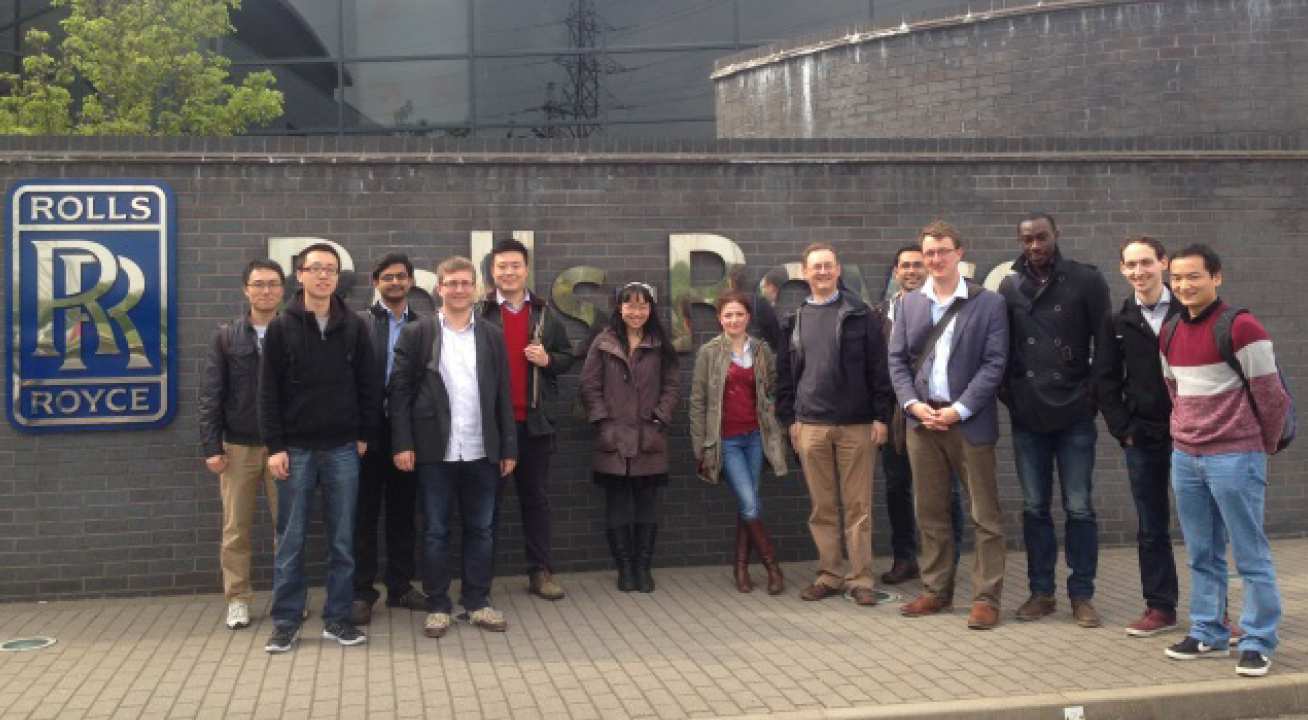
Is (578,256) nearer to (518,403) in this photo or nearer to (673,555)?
(518,403)

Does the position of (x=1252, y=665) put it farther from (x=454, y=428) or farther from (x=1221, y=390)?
(x=454, y=428)

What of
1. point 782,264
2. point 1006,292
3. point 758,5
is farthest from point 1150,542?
point 758,5

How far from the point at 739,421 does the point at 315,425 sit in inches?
102

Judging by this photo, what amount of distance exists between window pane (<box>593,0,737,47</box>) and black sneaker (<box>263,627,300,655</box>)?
15022mm

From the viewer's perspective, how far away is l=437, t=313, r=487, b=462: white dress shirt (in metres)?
Answer: 6.25

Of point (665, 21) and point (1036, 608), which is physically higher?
point (665, 21)

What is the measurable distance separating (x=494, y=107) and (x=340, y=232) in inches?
495

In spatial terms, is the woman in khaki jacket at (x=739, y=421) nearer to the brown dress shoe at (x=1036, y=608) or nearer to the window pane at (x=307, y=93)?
the brown dress shoe at (x=1036, y=608)

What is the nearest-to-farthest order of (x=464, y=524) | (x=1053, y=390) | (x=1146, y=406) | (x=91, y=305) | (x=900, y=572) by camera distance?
(x=1146, y=406) < (x=1053, y=390) < (x=464, y=524) < (x=91, y=305) < (x=900, y=572)

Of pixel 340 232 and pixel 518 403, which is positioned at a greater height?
pixel 340 232

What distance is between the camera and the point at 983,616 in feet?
20.3

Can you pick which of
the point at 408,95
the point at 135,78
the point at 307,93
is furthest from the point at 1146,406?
the point at 307,93

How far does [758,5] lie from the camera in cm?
1911

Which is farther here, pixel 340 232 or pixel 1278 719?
pixel 340 232
